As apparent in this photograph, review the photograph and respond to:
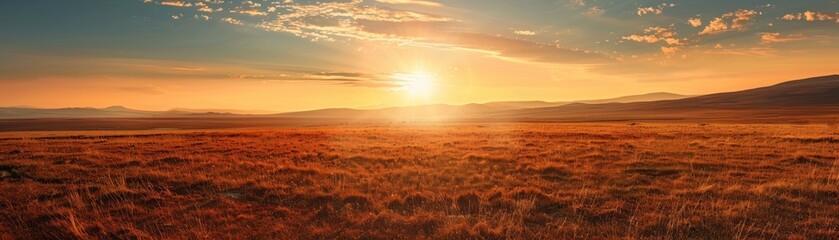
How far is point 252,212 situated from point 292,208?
88 cm

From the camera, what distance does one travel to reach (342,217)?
370 inches

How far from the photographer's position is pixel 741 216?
29.4 ft

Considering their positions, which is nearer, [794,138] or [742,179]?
[742,179]

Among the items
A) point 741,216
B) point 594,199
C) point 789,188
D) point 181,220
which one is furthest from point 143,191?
point 789,188

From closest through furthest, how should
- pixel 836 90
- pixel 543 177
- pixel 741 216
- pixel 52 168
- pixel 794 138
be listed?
pixel 741 216, pixel 543 177, pixel 52 168, pixel 794 138, pixel 836 90

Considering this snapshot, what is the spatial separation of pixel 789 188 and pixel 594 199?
5389 mm

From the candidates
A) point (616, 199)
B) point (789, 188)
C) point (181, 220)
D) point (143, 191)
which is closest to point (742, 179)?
point (789, 188)

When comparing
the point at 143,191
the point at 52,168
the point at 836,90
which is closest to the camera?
the point at 143,191

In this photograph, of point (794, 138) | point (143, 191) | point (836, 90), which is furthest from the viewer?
point (836, 90)

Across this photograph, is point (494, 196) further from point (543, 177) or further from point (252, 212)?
point (252, 212)

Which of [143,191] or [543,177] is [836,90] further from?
[143,191]

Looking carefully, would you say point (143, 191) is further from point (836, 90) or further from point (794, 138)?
point (836, 90)

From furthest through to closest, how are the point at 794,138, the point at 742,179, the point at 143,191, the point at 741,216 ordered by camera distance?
the point at 794,138 → the point at 742,179 → the point at 143,191 → the point at 741,216

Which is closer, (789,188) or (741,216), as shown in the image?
(741,216)
